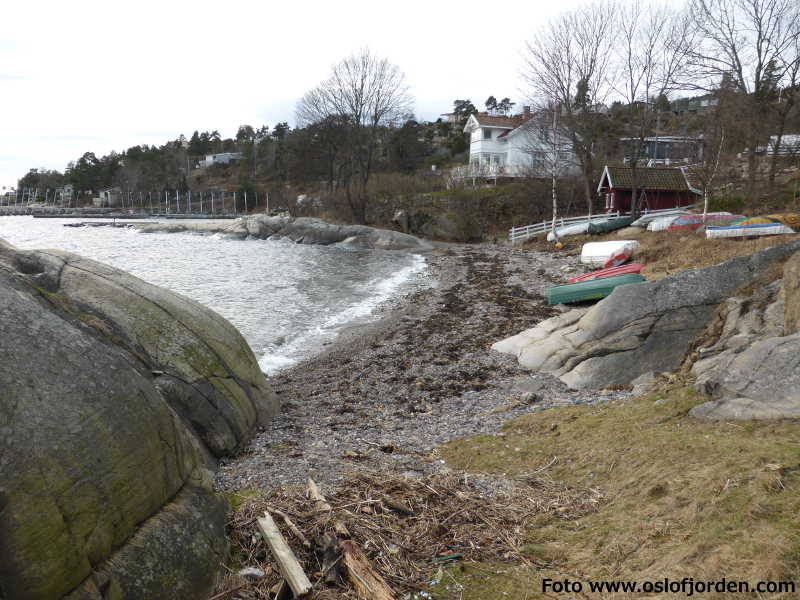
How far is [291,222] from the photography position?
58.5 meters

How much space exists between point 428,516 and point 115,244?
55992 millimetres

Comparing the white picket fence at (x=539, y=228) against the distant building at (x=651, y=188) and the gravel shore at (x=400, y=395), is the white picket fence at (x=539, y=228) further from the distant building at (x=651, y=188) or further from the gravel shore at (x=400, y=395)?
the gravel shore at (x=400, y=395)

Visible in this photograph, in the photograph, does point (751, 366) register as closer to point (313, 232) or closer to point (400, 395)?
Result: point (400, 395)

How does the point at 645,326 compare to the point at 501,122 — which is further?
the point at 501,122

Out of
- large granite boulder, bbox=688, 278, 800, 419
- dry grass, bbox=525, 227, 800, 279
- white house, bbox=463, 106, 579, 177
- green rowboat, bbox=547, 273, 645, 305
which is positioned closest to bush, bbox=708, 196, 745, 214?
dry grass, bbox=525, 227, 800, 279

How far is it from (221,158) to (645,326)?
13723 centimetres

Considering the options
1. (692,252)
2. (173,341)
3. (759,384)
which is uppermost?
(692,252)

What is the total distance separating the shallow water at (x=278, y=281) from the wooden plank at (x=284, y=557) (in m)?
8.96

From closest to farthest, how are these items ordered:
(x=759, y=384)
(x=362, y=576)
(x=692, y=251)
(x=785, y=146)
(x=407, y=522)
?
1. (x=362, y=576)
2. (x=407, y=522)
3. (x=759, y=384)
4. (x=692, y=251)
5. (x=785, y=146)

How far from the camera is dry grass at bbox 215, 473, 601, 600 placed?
445cm

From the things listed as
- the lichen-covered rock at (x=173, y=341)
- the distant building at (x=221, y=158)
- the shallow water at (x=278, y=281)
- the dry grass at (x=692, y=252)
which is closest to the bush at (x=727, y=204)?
the dry grass at (x=692, y=252)

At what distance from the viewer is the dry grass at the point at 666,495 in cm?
415

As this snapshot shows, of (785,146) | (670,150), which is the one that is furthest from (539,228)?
(670,150)

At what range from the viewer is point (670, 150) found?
184 ft
